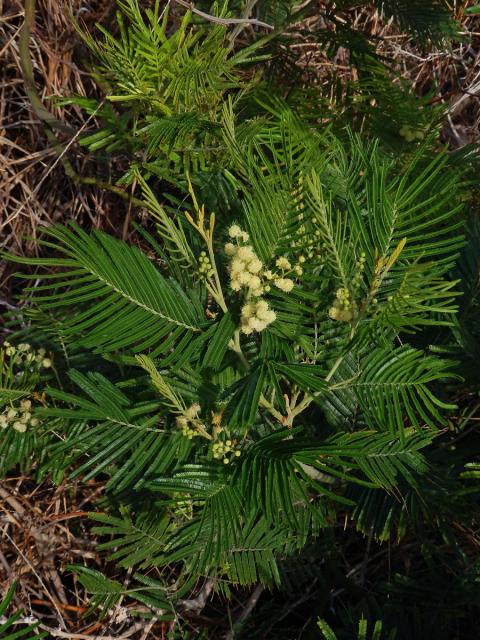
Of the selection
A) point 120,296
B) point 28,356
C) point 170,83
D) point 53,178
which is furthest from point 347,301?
point 53,178

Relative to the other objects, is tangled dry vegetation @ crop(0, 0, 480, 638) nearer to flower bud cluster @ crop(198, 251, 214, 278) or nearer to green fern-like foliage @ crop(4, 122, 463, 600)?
green fern-like foliage @ crop(4, 122, 463, 600)

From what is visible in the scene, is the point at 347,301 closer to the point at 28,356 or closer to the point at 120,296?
the point at 120,296

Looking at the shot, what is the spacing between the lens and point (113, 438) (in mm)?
865

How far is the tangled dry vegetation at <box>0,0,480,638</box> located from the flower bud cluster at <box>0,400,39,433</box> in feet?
1.30

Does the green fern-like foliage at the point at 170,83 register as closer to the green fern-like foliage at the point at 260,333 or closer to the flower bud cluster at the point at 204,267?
the green fern-like foliage at the point at 260,333

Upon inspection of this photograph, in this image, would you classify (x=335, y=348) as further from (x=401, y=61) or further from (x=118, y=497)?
(x=401, y=61)

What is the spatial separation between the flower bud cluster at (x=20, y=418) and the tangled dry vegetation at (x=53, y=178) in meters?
0.40

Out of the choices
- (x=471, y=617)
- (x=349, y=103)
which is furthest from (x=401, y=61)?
(x=471, y=617)

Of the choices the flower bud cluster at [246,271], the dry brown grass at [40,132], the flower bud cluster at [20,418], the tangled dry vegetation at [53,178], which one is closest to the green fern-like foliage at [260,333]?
the flower bud cluster at [246,271]

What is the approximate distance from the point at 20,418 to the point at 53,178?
34.4 inches

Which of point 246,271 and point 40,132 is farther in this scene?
point 40,132

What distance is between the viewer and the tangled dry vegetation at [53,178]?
1.45 m

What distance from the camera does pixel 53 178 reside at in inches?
69.6

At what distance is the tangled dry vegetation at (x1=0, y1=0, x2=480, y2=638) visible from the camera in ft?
4.75
